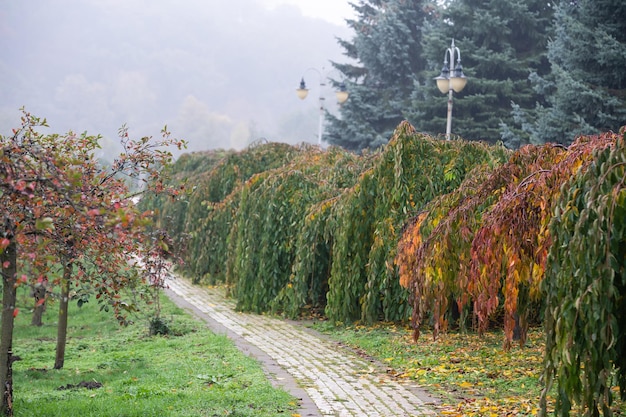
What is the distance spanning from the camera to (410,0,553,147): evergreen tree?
960 inches

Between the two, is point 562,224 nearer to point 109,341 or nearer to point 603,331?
point 603,331

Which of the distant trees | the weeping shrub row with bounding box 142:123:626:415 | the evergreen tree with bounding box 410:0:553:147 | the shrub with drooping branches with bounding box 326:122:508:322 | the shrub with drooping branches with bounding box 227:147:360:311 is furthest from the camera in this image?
the evergreen tree with bounding box 410:0:553:147

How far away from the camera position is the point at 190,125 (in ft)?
303

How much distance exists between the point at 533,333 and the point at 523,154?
305 centimetres

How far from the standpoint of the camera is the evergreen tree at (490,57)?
80.0 feet

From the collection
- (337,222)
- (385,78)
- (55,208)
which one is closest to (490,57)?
(385,78)

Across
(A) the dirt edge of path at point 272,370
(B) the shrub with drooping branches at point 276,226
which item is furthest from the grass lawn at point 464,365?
(B) the shrub with drooping branches at point 276,226

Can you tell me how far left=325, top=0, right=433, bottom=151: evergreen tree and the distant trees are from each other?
0.05 meters

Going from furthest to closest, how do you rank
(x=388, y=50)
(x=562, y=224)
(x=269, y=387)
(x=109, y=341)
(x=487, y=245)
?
(x=388, y=50)
(x=109, y=341)
(x=269, y=387)
(x=487, y=245)
(x=562, y=224)

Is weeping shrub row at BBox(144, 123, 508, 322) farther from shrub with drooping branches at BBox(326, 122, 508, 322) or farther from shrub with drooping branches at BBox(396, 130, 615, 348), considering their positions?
shrub with drooping branches at BBox(396, 130, 615, 348)

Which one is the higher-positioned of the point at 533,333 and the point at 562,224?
the point at 562,224

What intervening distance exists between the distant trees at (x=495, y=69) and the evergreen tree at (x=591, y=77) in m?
0.03

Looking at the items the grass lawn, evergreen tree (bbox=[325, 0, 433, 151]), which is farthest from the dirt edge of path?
evergreen tree (bbox=[325, 0, 433, 151])

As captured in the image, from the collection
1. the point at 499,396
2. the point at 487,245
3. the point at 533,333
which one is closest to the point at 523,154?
the point at 487,245
